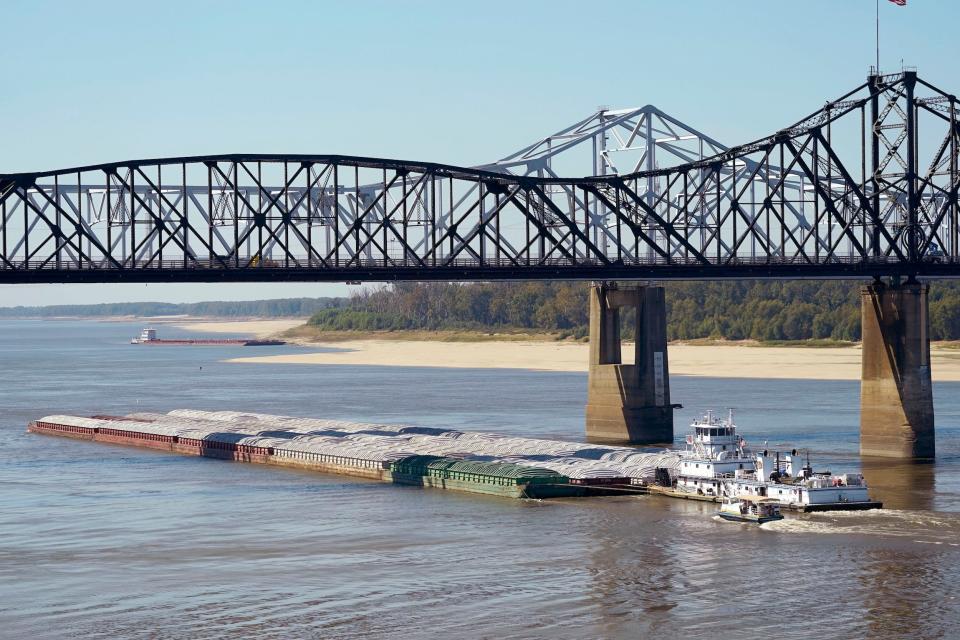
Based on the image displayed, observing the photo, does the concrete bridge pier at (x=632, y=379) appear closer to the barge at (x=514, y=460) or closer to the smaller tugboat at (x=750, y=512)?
the barge at (x=514, y=460)

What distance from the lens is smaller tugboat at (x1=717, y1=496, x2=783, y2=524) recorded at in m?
75.4

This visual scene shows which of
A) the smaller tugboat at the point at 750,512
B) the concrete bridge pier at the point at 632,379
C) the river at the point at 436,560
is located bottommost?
the river at the point at 436,560

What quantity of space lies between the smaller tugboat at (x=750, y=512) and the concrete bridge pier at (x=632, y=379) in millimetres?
34785

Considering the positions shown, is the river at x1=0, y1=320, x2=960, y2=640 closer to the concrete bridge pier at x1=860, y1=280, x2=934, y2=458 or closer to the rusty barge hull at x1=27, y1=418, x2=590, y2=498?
the rusty barge hull at x1=27, y1=418, x2=590, y2=498

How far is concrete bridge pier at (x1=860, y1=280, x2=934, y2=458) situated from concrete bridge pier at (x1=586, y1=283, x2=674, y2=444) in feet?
48.3

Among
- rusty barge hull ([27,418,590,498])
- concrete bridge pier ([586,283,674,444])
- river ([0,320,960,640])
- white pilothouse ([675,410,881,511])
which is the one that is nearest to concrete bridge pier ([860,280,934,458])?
river ([0,320,960,640])

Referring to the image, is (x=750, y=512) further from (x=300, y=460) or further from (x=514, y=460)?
(x=300, y=460)

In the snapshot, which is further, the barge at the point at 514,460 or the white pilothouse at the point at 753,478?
the barge at the point at 514,460

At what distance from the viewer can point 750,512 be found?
75.9 metres

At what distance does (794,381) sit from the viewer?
17912 centimetres

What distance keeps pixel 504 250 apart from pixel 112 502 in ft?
123

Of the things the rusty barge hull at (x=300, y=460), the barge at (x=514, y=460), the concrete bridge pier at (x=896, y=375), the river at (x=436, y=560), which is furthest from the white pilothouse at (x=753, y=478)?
the concrete bridge pier at (x=896, y=375)

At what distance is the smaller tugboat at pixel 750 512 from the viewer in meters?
75.4

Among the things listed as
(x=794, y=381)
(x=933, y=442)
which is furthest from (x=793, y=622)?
(x=794, y=381)
